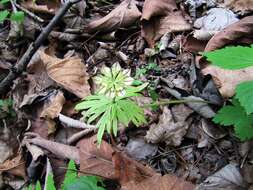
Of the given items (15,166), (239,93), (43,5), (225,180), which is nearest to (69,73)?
(15,166)

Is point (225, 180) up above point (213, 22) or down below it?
below

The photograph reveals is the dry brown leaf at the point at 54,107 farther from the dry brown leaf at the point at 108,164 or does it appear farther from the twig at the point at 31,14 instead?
the twig at the point at 31,14

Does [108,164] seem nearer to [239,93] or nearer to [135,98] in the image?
[135,98]

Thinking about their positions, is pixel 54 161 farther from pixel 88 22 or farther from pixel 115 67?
pixel 88 22

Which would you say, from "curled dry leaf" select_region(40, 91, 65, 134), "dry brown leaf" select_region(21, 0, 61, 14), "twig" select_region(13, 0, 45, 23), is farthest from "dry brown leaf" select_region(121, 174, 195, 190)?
"dry brown leaf" select_region(21, 0, 61, 14)

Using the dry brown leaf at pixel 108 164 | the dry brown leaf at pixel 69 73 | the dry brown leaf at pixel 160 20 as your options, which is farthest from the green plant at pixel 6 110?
the dry brown leaf at pixel 160 20

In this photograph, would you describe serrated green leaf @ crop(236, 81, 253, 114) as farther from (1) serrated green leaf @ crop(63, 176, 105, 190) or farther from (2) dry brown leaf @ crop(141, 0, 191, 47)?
(2) dry brown leaf @ crop(141, 0, 191, 47)
